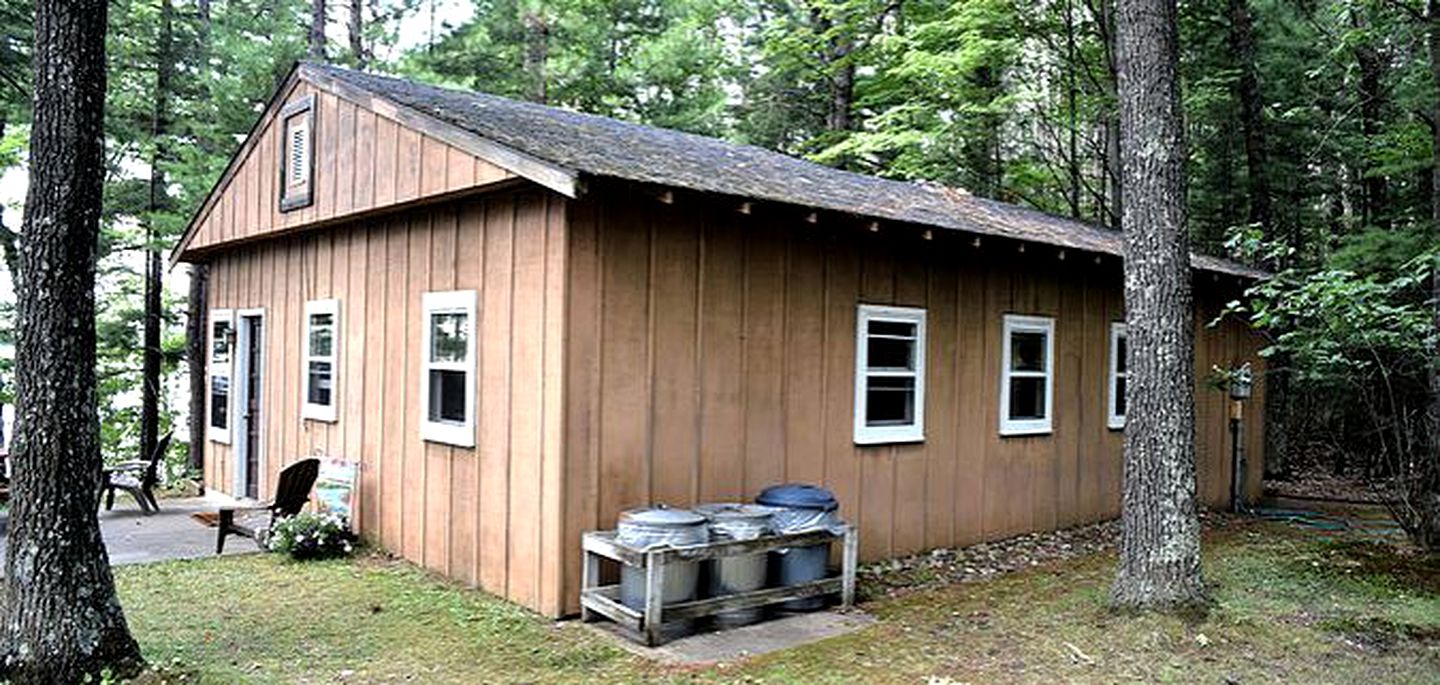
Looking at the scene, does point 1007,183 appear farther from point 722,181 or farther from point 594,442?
point 594,442

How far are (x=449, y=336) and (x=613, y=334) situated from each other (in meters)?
1.64

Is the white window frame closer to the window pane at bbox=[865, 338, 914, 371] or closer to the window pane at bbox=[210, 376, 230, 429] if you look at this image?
the window pane at bbox=[210, 376, 230, 429]

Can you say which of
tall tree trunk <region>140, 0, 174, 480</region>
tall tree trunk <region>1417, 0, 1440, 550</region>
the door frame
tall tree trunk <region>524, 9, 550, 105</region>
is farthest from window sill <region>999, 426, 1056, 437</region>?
tall tree trunk <region>140, 0, 174, 480</region>

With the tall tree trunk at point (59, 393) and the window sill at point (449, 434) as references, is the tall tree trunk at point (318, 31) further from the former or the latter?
the tall tree trunk at point (59, 393)

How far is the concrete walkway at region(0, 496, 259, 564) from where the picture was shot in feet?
25.1

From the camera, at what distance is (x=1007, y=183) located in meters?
18.3

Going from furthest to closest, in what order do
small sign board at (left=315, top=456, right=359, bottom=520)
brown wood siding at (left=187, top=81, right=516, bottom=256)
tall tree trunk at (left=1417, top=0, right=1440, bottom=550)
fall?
1. tall tree trunk at (left=1417, top=0, right=1440, bottom=550)
2. small sign board at (left=315, top=456, right=359, bottom=520)
3. brown wood siding at (left=187, top=81, right=516, bottom=256)

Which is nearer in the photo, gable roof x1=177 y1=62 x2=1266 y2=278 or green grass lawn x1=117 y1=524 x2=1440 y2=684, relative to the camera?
green grass lawn x1=117 y1=524 x2=1440 y2=684

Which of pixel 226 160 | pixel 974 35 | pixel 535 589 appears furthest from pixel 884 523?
pixel 226 160

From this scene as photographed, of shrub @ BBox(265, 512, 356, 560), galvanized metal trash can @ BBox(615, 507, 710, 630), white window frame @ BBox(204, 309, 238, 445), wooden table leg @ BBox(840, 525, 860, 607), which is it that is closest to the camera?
galvanized metal trash can @ BBox(615, 507, 710, 630)

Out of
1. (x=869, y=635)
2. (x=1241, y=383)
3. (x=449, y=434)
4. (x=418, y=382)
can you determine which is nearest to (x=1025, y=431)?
(x=1241, y=383)

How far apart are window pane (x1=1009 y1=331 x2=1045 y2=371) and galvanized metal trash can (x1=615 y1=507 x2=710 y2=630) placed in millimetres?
4381

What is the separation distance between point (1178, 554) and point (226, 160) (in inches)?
502

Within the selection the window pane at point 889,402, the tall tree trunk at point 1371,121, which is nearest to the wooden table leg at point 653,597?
the window pane at point 889,402
